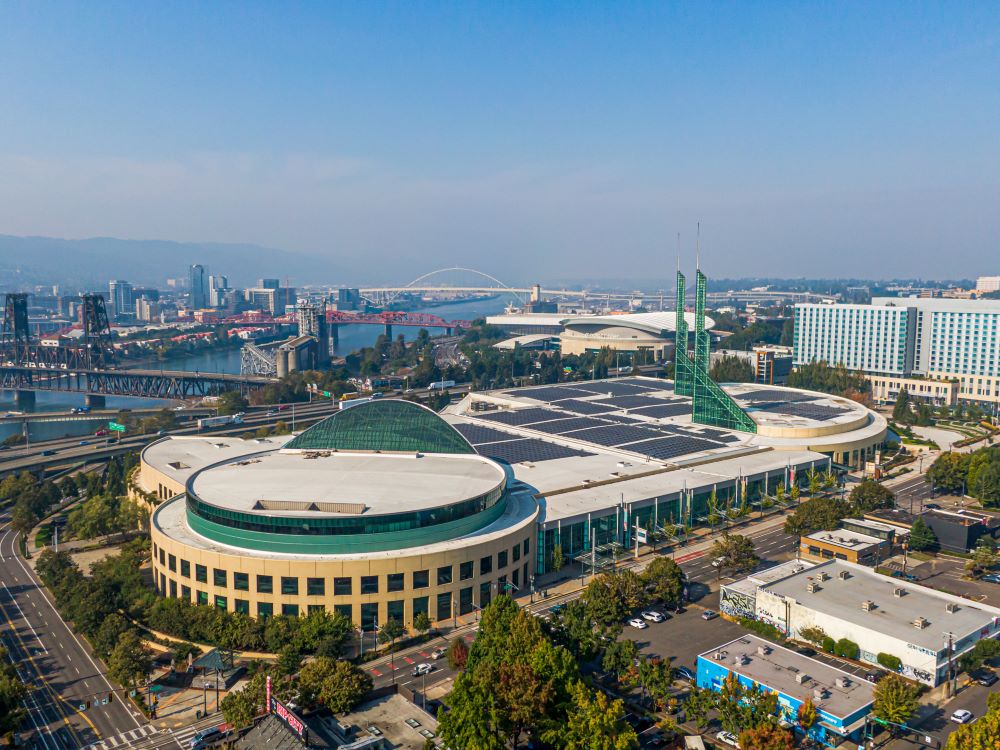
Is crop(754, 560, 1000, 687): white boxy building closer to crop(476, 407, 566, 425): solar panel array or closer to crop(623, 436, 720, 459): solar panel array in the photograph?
crop(623, 436, 720, 459): solar panel array

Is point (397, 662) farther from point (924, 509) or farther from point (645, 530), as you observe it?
point (924, 509)

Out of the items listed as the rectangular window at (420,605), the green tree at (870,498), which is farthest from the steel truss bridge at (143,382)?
the green tree at (870,498)

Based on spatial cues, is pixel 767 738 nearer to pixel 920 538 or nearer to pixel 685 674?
pixel 685 674

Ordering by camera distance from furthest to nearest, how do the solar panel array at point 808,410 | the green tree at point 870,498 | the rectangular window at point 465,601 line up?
1. the solar panel array at point 808,410
2. the green tree at point 870,498
3. the rectangular window at point 465,601

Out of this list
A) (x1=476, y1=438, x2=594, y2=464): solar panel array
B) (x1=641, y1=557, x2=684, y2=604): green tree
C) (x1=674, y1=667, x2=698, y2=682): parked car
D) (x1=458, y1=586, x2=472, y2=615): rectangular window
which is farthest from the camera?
(x1=476, y1=438, x2=594, y2=464): solar panel array

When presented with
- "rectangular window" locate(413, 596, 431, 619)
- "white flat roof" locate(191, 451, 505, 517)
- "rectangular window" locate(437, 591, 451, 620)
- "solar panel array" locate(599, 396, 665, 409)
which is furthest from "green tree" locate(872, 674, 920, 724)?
"solar panel array" locate(599, 396, 665, 409)

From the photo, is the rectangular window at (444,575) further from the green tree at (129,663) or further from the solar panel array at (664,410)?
the solar panel array at (664,410)

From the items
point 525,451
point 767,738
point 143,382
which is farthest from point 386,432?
point 143,382
